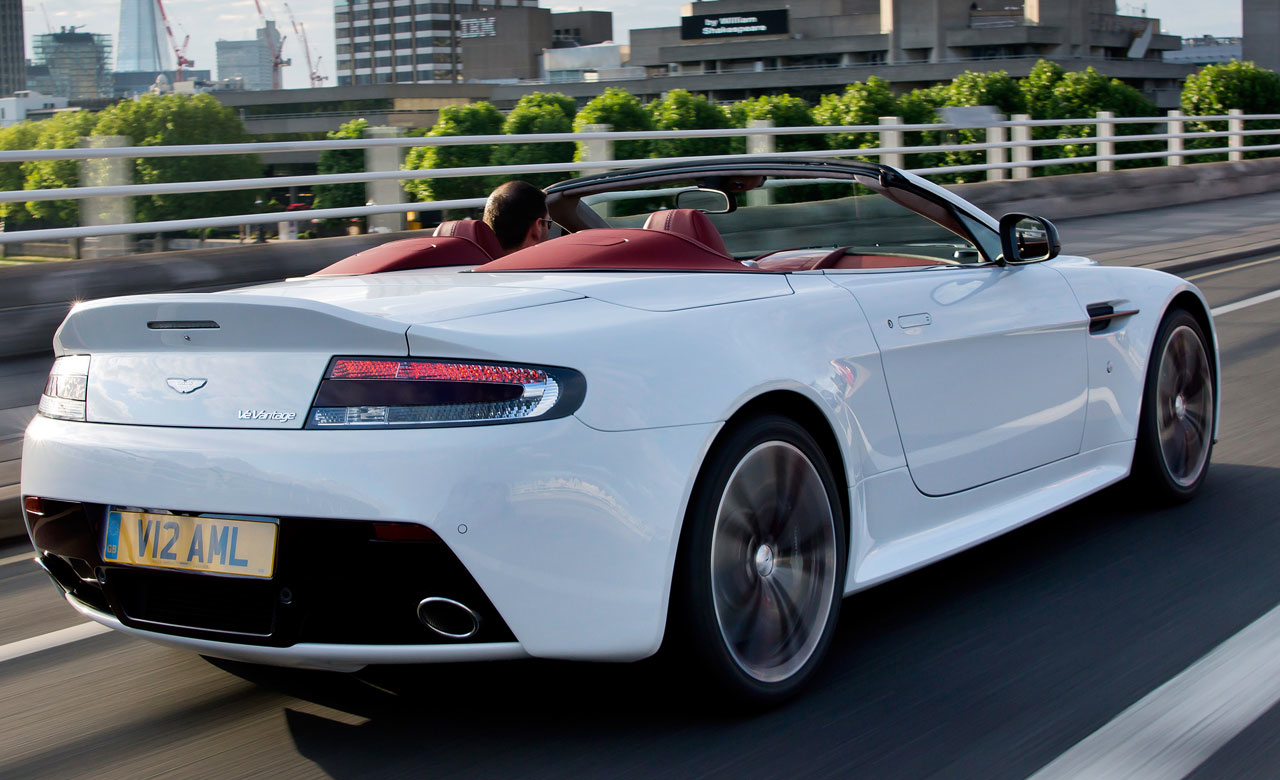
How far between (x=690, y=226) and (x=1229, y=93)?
34.7 meters

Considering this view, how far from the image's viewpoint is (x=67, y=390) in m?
3.29

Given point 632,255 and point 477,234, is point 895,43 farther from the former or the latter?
point 632,255

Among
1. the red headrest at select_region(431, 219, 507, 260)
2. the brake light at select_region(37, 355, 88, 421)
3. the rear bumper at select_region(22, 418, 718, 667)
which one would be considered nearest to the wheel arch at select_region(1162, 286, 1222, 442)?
the red headrest at select_region(431, 219, 507, 260)

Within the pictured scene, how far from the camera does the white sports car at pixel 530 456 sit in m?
2.79

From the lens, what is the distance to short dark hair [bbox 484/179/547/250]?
15.6ft

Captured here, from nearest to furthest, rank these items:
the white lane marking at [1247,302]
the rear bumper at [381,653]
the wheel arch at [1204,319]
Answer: the rear bumper at [381,653] → the wheel arch at [1204,319] → the white lane marking at [1247,302]

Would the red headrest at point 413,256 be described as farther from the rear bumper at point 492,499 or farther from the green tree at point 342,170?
the green tree at point 342,170

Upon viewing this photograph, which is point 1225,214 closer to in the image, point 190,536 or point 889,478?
point 889,478

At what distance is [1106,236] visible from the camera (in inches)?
630

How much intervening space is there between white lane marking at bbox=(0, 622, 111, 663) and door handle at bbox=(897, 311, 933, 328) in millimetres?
2289

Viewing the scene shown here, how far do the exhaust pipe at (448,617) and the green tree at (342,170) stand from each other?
23.2 feet

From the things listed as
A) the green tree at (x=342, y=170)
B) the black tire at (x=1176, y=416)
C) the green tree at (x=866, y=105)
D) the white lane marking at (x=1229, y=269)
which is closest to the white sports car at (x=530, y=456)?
the black tire at (x=1176, y=416)

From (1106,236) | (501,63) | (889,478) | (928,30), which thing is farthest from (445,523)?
(501,63)

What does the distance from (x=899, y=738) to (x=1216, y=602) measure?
1381 millimetres
